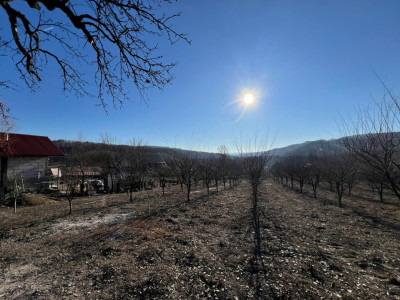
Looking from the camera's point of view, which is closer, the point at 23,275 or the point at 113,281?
the point at 113,281

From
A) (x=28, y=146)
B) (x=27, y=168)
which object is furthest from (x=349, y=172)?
(x=28, y=146)

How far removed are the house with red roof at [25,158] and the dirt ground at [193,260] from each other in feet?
36.5

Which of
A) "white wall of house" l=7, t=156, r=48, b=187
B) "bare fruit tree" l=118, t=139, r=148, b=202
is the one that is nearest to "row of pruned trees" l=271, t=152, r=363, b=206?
"bare fruit tree" l=118, t=139, r=148, b=202

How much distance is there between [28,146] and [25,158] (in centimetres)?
168

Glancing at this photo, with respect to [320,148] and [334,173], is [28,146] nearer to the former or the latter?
[334,173]

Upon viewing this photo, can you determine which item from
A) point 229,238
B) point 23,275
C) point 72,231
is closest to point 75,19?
point 23,275

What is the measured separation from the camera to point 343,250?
5.94 meters

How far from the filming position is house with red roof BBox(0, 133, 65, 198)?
16281 millimetres

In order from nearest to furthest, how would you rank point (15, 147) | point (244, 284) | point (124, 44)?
point (124, 44) < point (244, 284) < point (15, 147)

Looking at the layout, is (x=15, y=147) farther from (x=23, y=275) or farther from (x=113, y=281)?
(x=113, y=281)

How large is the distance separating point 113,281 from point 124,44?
490 cm

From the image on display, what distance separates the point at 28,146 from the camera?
62.2 feet

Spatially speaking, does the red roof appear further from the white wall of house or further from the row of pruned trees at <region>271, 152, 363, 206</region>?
the row of pruned trees at <region>271, 152, 363, 206</region>

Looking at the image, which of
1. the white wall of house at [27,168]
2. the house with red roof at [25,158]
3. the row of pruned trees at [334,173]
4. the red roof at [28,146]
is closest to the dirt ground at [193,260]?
the row of pruned trees at [334,173]
